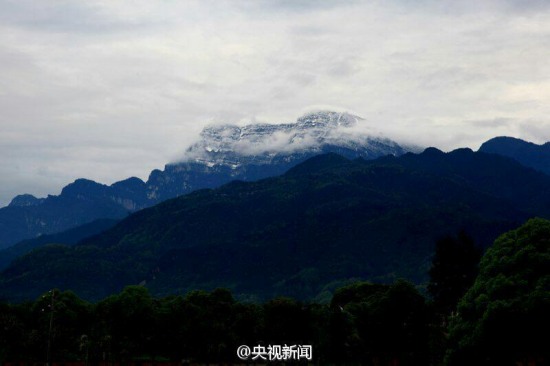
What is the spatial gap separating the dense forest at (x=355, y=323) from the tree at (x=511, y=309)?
0.10 metres

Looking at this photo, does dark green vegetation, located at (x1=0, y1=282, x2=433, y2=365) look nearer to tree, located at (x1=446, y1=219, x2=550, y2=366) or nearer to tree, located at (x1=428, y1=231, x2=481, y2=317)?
tree, located at (x1=428, y1=231, x2=481, y2=317)

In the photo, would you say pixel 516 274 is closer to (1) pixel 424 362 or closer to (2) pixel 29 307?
(1) pixel 424 362

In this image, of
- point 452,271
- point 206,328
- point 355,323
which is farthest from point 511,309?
point 452,271

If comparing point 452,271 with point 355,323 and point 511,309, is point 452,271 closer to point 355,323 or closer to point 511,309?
point 355,323

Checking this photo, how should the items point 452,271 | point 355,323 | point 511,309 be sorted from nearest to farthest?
point 511,309, point 355,323, point 452,271

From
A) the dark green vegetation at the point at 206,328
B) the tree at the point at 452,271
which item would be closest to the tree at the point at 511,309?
the dark green vegetation at the point at 206,328

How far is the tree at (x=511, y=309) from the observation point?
74500 mm

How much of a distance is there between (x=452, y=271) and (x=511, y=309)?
245 feet

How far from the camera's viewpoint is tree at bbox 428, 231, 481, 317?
484 feet

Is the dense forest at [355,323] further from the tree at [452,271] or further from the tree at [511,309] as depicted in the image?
the tree at [452,271]

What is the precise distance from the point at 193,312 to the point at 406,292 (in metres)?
42.2

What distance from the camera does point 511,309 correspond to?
74.8 meters

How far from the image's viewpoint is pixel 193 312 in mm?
142000

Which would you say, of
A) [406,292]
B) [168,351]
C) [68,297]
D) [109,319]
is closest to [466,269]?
[406,292]
